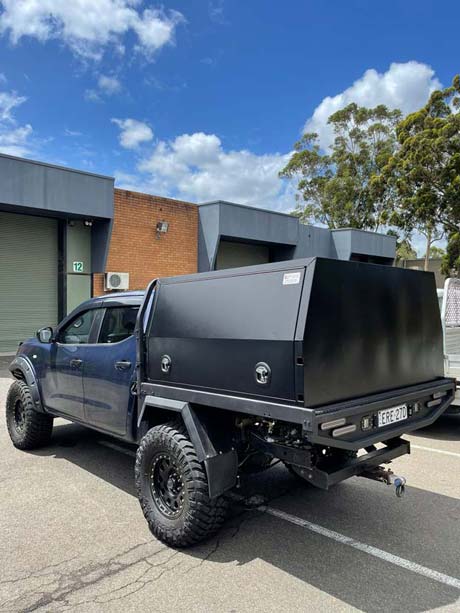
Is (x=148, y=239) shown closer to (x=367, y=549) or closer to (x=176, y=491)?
(x=176, y=491)

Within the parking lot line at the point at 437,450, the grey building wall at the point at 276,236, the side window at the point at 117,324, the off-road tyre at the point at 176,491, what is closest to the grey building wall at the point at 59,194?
the grey building wall at the point at 276,236

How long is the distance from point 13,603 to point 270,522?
1954mm

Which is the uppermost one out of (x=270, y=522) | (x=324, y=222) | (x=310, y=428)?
(x=324, y=222)

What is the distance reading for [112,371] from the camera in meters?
4.45

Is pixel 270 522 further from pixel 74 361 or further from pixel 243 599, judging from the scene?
pixel 74 361

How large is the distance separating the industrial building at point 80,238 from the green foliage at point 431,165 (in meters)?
11.7

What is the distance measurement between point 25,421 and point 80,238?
10564mm

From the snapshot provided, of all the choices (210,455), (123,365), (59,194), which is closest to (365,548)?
(210,455)

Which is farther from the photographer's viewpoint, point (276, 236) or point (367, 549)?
point (276, 236)

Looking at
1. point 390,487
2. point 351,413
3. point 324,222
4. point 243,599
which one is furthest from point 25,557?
point 324,222

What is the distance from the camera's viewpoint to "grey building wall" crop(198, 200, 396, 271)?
56.4 ft

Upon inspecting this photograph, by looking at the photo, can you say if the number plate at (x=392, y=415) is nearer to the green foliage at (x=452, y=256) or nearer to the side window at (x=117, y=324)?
the side window at (x=117, y=324)

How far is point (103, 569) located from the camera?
3197 mm

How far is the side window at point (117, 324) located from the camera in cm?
464
